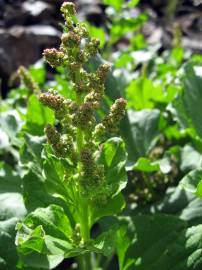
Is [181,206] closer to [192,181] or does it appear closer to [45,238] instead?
[192,181]

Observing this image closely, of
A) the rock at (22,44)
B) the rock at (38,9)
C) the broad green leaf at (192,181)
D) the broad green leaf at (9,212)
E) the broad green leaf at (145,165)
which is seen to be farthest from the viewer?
the rock at (38,9)

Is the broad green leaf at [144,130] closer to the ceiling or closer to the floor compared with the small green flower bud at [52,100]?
closer to the ceiling

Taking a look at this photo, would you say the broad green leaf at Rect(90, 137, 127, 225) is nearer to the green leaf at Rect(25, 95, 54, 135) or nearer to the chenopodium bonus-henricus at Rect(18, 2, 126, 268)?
the chenopodium bonus-henricus at Rect(18, 2, 126, 268)

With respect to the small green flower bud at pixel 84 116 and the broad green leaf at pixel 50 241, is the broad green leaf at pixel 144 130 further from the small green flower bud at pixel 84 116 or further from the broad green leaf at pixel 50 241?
the small green flower bud at pixel 84 116

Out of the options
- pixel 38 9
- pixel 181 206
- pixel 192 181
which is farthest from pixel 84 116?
pixel 38 9

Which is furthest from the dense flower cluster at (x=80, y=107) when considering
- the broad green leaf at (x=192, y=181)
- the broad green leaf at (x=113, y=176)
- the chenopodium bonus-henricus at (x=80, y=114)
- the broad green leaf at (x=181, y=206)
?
the broad green leaf at (x=181, y=206)

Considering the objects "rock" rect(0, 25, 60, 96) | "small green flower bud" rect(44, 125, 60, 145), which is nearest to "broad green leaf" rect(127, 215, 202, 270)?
"small green flower bud" rect(44, 125, 60, 145)
